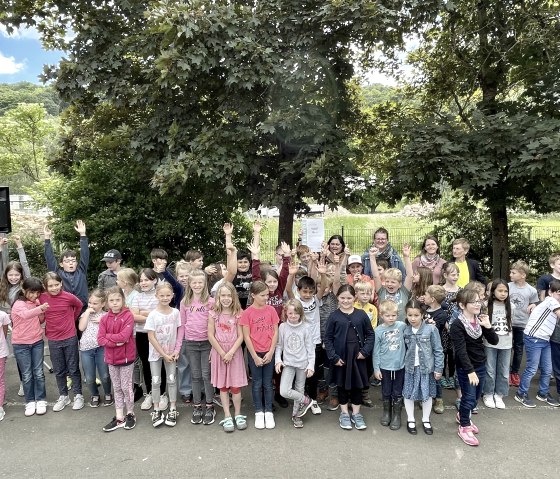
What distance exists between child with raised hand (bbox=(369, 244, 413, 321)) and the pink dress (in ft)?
5.62

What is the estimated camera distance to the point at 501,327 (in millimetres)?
4645

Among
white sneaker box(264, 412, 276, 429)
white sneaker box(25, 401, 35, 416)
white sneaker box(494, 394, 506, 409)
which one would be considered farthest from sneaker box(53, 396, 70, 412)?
white sneaker box(494, 394, 506, 409)

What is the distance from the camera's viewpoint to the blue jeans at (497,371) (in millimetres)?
4641

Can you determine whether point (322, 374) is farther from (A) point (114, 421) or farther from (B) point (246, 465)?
(A) point (114, 421)

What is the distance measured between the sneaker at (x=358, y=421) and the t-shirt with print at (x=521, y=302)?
2.36 meters

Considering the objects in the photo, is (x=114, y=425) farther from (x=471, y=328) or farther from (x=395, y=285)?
(x=471, y=328)

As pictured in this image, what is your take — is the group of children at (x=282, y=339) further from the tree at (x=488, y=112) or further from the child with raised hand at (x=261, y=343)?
the tree at (x=488, y=112)

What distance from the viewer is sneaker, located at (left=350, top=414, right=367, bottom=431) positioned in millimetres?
4188

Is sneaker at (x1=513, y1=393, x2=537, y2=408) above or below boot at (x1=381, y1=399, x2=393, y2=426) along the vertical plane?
below

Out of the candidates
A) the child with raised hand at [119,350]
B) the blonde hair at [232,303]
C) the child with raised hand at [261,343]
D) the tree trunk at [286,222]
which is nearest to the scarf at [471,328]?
the child with raised hand at [261,343]

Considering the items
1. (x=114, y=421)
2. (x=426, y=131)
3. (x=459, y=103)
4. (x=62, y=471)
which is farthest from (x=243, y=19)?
(x=62, y=471)

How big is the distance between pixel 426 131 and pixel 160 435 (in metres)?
5.79

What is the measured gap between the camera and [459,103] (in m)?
8.83

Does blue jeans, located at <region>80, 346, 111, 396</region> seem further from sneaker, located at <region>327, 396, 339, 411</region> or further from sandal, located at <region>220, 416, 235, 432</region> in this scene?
sneaker, located at <region>327, 396, 339, 411</region>
